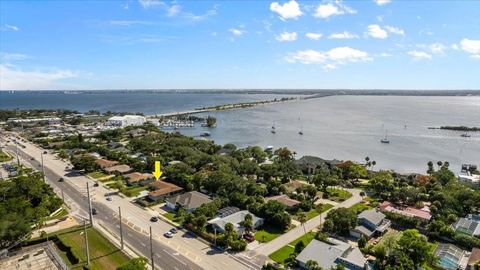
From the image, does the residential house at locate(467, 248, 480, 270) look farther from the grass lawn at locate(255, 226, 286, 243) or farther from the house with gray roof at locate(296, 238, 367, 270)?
the grass lawn at locate(255, 226, 286, 243)

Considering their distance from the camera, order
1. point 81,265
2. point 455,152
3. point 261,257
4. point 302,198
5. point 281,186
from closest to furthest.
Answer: point 81,265 → point 261,257 → point 302,198 → point 281,186 → point 455,152

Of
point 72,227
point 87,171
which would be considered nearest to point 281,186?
point 72,227

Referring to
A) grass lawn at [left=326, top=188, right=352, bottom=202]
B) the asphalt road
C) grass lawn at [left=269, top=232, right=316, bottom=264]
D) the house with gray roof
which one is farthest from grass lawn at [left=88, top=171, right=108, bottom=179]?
the house with gray roof

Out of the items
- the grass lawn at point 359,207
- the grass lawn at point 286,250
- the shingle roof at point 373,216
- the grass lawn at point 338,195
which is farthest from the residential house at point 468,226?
the grass lawn at point 286,250

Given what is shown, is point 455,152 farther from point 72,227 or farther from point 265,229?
point 72,227

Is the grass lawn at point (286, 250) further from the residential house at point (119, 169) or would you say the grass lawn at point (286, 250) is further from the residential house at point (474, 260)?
the residential house at point (119, 169)
